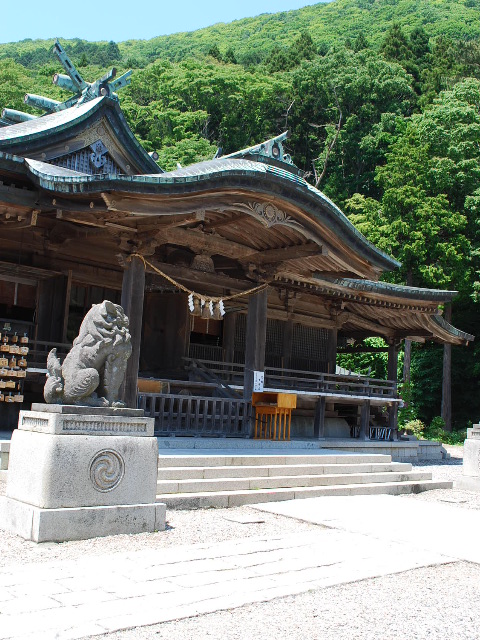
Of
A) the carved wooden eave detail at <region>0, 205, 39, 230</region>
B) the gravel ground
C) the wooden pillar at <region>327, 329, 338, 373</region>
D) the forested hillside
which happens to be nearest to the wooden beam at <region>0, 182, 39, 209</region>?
the carved wooden eave detail at <region>0, 205, 39, 230</region>

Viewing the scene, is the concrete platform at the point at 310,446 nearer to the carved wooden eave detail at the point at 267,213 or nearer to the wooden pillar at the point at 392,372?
the wooden pillar at the point at 392,372

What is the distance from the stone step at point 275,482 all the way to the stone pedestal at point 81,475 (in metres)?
1.64

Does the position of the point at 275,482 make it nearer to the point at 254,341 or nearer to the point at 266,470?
the point at 266,470

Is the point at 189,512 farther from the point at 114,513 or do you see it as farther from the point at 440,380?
the point at 440,380

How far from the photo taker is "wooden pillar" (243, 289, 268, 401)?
13641 millimetres

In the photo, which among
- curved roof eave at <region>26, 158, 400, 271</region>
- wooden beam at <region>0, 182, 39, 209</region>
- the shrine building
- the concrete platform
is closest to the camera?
curved roof eave at <region>26, 158, 400, 271</region>

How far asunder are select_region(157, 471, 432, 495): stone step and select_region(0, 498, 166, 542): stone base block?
5.08ft

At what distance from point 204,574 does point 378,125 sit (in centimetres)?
4238

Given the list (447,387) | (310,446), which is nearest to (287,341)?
(310,446)

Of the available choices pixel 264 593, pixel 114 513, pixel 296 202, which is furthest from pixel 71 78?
pixel 264 593

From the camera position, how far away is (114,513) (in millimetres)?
6398

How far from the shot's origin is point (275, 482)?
973cm

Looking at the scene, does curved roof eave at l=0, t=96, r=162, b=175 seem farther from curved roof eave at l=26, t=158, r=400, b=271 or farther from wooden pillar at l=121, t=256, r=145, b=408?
wooden pillar at l=121, t=256, r=145, b=408

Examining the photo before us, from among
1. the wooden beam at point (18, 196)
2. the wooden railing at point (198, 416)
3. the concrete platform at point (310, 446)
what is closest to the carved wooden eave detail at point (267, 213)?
the wooden beam at point (18, 196)
